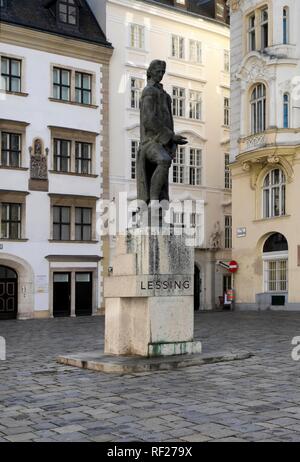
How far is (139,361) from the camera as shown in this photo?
10852mm

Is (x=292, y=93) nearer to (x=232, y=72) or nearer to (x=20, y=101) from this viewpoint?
(x=232, y=72)

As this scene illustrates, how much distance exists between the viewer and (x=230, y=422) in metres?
6.85

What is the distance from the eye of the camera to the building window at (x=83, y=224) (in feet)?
110

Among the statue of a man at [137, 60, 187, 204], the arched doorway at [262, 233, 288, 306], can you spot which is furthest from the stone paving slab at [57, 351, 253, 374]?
the arched doorway at [262, 233, 288, 306]

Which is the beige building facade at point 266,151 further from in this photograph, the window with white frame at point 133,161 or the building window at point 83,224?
the building window at point 83,224

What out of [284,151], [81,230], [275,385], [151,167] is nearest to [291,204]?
[284,151]

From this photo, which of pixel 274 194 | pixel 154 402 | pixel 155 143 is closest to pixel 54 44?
pixel 274 194

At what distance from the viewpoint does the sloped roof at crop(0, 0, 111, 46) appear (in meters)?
32.4

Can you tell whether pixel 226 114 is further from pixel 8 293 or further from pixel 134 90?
pixel 8 293

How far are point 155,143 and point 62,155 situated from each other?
2181 centimetres

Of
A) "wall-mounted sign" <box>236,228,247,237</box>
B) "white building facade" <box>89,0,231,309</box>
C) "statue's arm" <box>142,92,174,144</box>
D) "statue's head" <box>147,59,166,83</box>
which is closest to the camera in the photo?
"statue's arm" <box>142,92,174,144</box>

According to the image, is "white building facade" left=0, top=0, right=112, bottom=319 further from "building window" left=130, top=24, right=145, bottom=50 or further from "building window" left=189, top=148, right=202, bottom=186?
"building window" left=189, top=148, right=202, bottom=186

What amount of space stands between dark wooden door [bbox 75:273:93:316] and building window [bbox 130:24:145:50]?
12.5 meters

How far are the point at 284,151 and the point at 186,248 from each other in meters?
19.0
